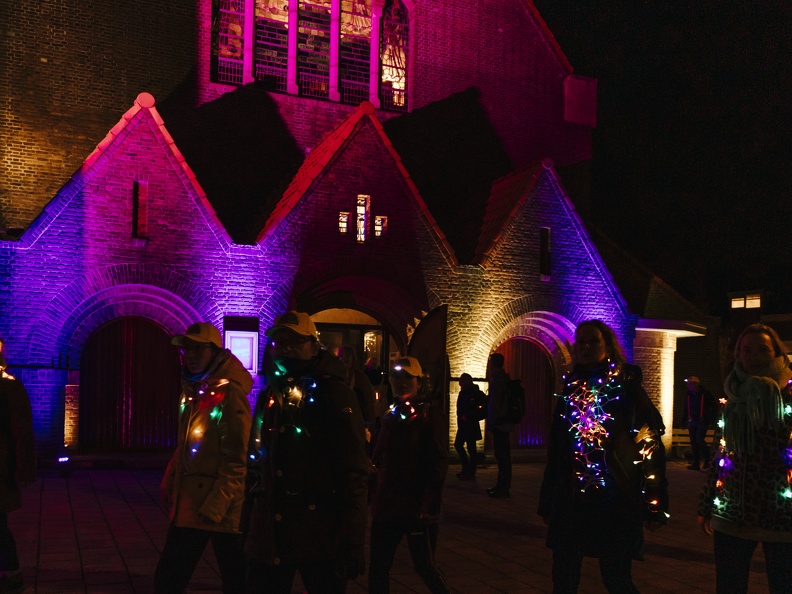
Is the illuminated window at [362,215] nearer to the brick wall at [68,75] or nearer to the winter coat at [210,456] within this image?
the brick wall at [68,75]

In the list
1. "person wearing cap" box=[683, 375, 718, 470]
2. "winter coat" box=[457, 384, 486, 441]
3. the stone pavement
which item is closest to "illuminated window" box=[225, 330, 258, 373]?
the stone pavement

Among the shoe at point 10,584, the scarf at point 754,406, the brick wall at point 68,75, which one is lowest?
the shoe at point 10,584

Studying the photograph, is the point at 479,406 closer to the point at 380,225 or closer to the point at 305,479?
the point at 380,225

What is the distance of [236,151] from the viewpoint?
61.0 ft

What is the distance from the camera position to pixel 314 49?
19094mm

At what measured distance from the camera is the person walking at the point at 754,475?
458 cm

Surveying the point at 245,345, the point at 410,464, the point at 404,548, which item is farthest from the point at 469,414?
the point at 410,464

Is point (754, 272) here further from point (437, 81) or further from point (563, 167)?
point (437, 81)

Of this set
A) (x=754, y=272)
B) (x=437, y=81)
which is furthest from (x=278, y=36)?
(x=754, y=272)

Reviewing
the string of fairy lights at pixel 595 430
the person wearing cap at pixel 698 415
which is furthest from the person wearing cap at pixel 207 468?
the person wearing cap at pixel 698 415

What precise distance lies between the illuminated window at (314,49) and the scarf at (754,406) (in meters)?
15.6

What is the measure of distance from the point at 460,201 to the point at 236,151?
5.44 m

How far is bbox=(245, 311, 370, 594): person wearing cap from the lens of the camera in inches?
153

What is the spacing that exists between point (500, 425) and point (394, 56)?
35.5ft
